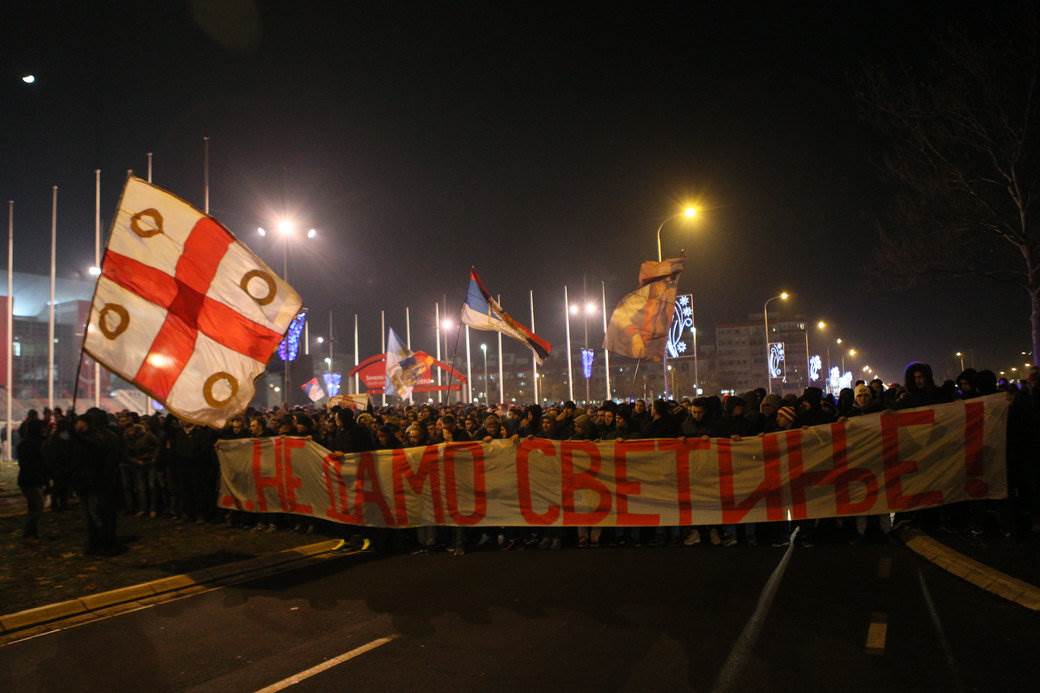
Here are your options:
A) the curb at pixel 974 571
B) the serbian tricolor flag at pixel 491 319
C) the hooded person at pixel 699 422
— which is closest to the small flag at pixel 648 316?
the serbian tricolor flag at pixel 491 319

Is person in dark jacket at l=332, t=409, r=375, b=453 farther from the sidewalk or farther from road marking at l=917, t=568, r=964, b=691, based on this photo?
road marking at l=917, t=568, r=964, b=691

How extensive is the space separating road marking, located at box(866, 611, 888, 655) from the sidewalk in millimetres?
7315

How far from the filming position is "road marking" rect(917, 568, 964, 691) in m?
4.86

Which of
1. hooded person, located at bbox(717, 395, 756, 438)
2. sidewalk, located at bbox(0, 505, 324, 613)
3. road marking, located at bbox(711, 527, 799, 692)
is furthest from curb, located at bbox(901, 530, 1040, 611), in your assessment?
sidewalk, located at bbox(0, 505, 324, 613)

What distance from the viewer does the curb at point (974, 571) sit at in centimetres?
638

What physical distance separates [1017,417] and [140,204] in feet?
33.9

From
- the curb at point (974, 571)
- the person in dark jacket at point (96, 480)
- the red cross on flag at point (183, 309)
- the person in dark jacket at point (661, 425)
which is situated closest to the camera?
the curb at point (974, 571)

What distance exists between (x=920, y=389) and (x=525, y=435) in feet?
17.9

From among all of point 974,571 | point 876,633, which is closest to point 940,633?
point 876,633

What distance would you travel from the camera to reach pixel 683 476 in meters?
9.59

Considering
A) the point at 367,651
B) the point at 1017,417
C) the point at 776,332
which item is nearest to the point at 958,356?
the point at 776,332

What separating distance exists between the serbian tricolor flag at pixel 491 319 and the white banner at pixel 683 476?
9041 mm

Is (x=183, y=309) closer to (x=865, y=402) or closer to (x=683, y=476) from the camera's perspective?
(x=683, y=476)

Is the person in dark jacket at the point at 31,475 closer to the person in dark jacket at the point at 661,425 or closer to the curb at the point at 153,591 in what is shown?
the curb at the point at 153,591
